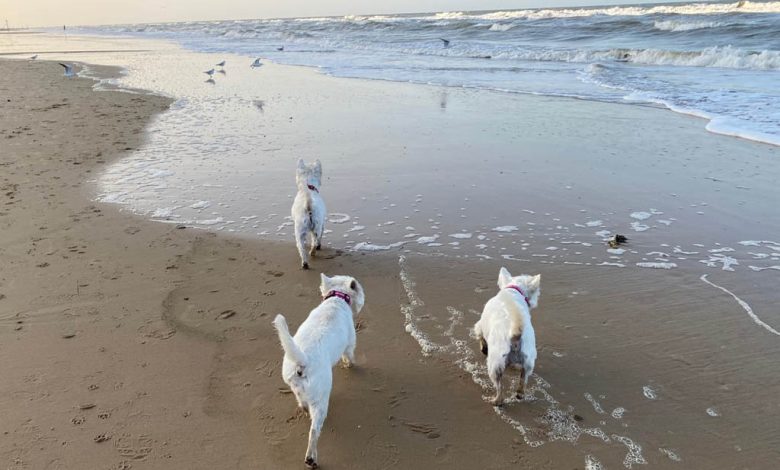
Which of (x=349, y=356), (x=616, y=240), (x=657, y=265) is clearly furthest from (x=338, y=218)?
(x=657, y=265)

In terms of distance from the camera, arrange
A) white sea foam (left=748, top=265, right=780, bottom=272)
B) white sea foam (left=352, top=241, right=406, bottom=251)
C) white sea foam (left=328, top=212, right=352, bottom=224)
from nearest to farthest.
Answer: white sea foam (left=748, top=265, right=780, bottom=272), white sea foam (left=352, top=241, right=406, bottom=251), white sea foam (left=328, top=212, right=352, bottom=224)

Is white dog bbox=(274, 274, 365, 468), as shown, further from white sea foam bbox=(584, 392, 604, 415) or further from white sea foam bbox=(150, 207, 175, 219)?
white sea foam bbox=(150, 207, 175, 219)

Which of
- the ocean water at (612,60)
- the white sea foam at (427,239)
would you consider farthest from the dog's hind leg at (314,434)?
the ocean water at (612,60)

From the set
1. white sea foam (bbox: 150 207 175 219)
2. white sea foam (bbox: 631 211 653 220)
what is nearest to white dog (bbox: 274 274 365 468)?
white sea foam (bbox: 150 207 175 219)

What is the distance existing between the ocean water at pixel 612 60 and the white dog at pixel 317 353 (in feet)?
31.1

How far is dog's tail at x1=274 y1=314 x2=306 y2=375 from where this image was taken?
2.77 metres

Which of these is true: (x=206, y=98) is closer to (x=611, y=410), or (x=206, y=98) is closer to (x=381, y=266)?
(x=381, y=266)

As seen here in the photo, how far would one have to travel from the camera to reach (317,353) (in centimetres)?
309

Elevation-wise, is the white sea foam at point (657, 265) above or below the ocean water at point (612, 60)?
below

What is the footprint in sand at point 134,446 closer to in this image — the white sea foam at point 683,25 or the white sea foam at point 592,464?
the white sea foam at point 592,464

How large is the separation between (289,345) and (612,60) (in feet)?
83.0

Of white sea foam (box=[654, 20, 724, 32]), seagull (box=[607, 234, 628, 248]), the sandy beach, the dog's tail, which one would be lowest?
the sandy beach

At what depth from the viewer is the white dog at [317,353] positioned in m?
2.90

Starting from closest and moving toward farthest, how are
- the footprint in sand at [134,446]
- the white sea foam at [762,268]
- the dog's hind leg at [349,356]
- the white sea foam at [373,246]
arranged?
the footprint in sand at [134,446], the dog's hind leg at [349,356], the white sea foam at [762,268], the white sea foam at [373,246]
